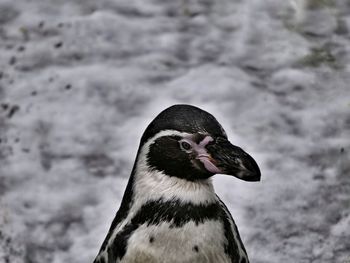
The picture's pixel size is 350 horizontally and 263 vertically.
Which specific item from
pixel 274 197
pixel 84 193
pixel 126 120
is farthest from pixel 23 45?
pixel 274 197

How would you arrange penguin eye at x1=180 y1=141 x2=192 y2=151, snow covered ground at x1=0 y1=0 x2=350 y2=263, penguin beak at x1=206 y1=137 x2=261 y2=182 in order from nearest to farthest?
penguin beak at x1=206 y1=137 x2=261 y2=182 → penguin eye at x1=180 y1=141 x2=192 y2=151 → snow covered ground at x1=0 y1=0 x2=350 y2=263

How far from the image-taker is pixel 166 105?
5578 mm

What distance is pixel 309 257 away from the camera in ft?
15.1

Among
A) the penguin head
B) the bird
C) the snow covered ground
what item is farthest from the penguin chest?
the snow covered ground

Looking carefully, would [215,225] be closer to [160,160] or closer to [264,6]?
[160,160]

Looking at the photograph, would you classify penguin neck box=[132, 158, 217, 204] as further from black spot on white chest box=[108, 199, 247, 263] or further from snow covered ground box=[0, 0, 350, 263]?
snow covered ground box=[0, 0, 350, 263]

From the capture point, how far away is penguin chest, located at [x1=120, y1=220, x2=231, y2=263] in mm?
3441

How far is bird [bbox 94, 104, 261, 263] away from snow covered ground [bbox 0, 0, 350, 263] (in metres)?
1.19

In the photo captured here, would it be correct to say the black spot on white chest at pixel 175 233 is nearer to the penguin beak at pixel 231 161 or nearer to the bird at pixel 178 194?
the bird at pixel 178 194

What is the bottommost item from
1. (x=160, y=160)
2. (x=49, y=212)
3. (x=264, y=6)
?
(x=49, y=212)

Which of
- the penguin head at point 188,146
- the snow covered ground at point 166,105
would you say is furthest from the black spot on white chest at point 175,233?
the snow covered ground at point 166,105

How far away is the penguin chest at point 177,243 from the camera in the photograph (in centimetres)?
344

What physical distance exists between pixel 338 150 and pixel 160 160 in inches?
78.8

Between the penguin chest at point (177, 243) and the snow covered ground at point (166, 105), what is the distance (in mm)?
1167
